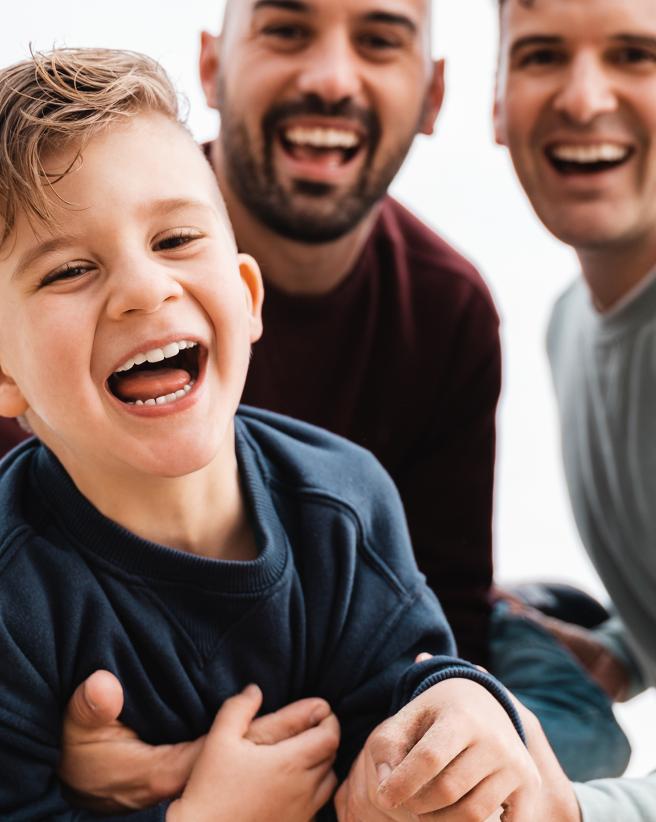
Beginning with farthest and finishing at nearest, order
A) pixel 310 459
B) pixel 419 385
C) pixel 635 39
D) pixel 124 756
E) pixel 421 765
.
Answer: pixel 419 385, pixel 635 39, pixel 310 459, pixel 124 756, pixel 421 765

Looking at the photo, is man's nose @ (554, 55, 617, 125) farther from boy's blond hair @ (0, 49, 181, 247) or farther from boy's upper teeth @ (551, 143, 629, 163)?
boy's blond hair @ (0, 49, 181, 247)

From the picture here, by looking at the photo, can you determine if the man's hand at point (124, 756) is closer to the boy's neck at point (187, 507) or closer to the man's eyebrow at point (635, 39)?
the boy's neck at point (187, 507)

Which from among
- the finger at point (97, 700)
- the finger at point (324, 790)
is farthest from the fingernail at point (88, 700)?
the finger at point (324, 790)

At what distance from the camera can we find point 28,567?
887mm

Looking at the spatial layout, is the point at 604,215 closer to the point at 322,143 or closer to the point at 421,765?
the point at 322,143

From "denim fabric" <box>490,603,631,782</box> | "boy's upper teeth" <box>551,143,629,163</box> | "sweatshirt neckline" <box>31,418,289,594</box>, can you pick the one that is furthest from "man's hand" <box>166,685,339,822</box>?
"boy's upper teeth" <box>551,143,629,163</box>

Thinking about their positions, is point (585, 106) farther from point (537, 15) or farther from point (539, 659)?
point (539, 659)

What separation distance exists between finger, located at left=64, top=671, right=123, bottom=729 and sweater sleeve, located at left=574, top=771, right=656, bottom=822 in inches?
17.5

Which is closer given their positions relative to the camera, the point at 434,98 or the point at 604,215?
the point at 604,215

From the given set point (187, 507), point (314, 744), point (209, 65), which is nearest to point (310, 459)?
point (187, 507)

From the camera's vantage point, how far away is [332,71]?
1.41 metres

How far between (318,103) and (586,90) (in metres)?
0.32

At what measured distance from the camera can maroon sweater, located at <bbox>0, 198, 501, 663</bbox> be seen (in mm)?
1531

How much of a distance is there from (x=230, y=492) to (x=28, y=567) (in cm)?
18
